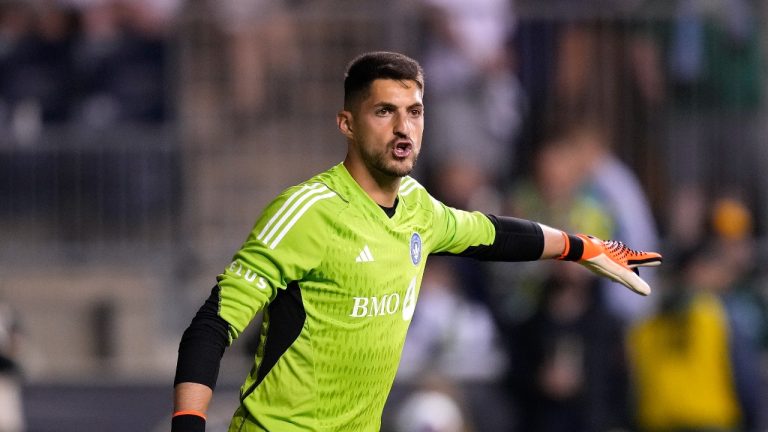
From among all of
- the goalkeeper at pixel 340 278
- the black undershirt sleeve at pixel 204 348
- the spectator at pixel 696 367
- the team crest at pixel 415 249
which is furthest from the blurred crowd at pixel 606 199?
the black undershirt sleeve at pixel 204 348

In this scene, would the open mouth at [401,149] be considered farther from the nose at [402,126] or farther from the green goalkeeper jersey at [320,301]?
the green goalkeeper jersey at [320,301]

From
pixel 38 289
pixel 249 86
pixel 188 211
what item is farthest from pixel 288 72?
pixel 38 289

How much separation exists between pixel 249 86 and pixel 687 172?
3896 millimetres

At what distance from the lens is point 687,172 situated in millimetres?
12773

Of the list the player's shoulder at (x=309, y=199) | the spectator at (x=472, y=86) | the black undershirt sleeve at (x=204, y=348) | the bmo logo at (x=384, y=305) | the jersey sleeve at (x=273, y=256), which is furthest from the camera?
the spectator at (x=472, y=86)

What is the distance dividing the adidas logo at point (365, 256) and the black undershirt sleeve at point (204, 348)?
52 centimetres

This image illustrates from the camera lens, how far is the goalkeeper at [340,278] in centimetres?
488

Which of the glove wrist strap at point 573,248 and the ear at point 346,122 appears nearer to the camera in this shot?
the ear at point 346,122

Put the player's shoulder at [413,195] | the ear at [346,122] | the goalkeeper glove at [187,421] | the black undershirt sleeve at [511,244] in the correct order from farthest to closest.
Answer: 1. the black undershirt sleeve at [511,244]
2. the player's shoulder at [413,195]
3. the ear at [346,122]
4. the goalkeeper glove at [187,421]

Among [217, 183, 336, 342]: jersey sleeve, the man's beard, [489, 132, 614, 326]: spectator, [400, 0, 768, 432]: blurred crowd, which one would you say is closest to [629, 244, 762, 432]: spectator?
[400, 0, 768, 432]: blurred crowd

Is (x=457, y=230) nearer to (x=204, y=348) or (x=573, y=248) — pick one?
(x=573, y=248)

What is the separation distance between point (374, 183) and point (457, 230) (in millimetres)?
558

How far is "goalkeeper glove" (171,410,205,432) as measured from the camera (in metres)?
4.49

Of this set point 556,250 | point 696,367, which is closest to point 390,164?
point 556,250
